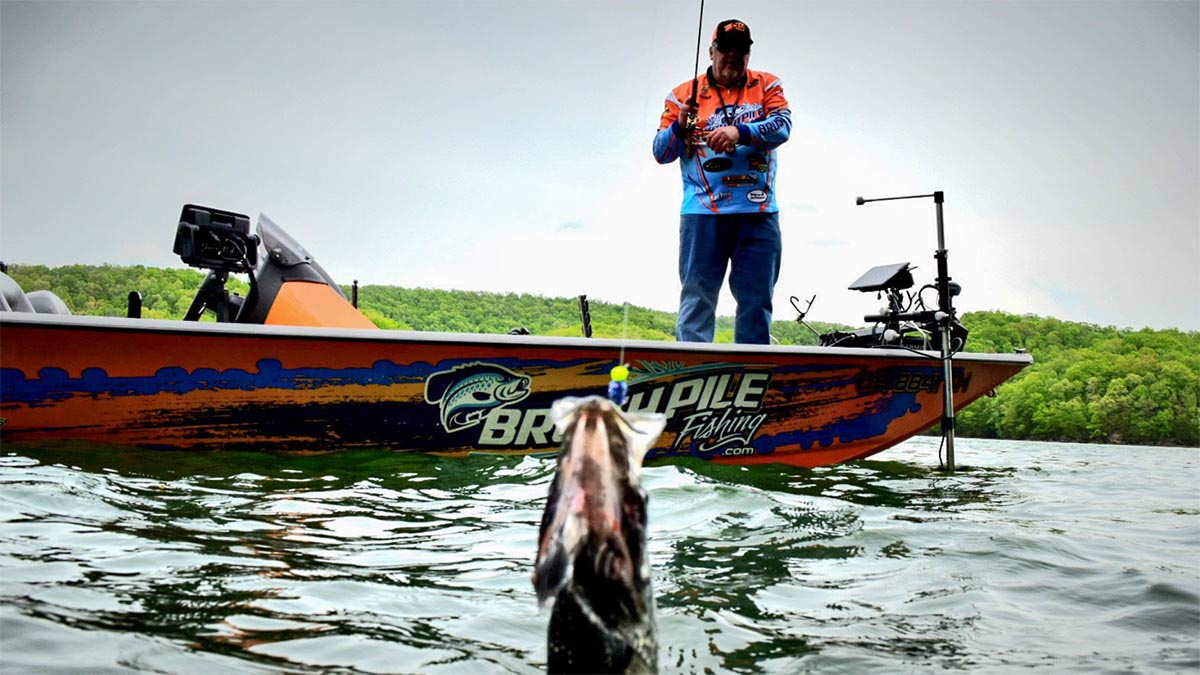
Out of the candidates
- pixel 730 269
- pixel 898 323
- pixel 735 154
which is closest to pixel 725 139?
pixel 735 154

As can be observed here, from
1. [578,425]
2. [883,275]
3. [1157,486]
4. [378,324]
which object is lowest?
[1157,486]

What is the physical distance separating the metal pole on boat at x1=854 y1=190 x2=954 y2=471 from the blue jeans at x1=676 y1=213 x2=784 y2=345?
0.91 metres

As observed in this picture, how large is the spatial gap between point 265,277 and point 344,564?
2.63m

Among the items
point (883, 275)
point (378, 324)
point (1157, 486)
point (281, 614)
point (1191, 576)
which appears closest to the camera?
point (281, 614)

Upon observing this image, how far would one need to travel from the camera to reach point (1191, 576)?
2508 mm

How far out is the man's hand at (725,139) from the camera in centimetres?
462

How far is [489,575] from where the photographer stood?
2.21 m

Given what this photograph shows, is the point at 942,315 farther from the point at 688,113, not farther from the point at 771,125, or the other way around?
the point at 688,113

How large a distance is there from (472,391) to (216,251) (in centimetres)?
144

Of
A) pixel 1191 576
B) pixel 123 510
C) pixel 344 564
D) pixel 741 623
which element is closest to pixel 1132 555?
pixel 1191 576

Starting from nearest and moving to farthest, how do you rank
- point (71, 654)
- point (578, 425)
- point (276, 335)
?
1. point (578, 425)
2. point (71, 654)
3. point (276, 335)

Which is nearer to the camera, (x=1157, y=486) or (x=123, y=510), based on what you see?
(x=123, y=510)

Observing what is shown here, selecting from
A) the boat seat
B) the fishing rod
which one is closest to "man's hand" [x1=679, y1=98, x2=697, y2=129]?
the fishing rod

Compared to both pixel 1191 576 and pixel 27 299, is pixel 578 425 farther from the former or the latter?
pixel 27 299
